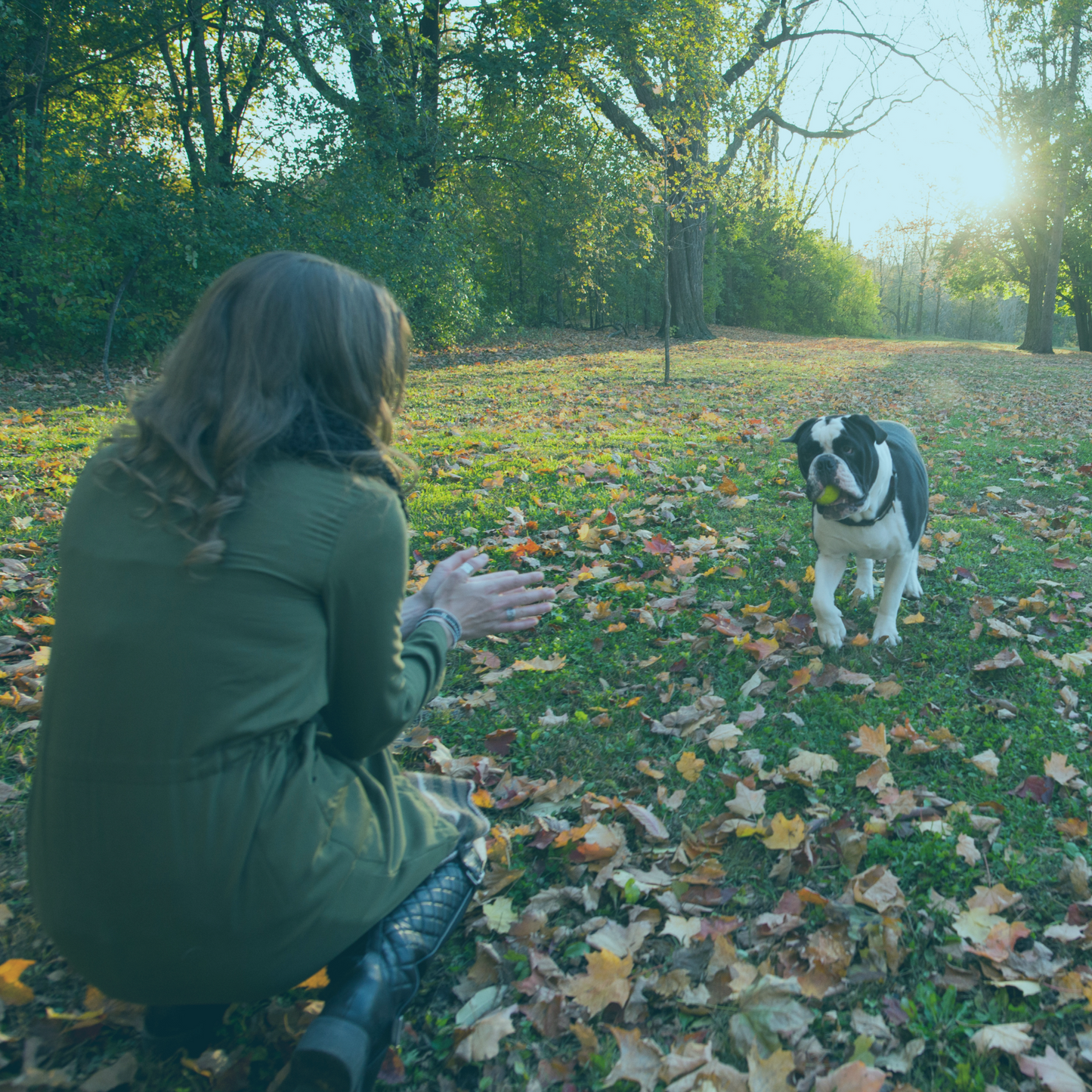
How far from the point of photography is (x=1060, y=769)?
10.1ft

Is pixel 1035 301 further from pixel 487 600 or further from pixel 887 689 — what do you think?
pixel 487 600

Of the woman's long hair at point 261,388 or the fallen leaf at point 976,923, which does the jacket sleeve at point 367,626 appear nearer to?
the woman's long hair at point 261,388

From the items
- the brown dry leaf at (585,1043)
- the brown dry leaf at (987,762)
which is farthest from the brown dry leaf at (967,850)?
the brown dry leaf at (585,1043)

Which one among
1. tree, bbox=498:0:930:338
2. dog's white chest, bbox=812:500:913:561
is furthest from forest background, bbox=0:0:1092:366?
dog's white chest, bbox=812:500:913:561

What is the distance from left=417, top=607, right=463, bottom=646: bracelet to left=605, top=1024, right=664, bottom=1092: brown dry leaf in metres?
1.19

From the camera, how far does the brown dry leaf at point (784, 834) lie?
273 cm

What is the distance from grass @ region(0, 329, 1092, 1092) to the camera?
2127mm

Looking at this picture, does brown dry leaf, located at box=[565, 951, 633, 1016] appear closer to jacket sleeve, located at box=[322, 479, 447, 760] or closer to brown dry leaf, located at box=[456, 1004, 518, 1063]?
brown dry leaf, located at box=[456, 1004, 518, 1063]

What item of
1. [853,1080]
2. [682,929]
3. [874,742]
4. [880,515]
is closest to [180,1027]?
[682,929]

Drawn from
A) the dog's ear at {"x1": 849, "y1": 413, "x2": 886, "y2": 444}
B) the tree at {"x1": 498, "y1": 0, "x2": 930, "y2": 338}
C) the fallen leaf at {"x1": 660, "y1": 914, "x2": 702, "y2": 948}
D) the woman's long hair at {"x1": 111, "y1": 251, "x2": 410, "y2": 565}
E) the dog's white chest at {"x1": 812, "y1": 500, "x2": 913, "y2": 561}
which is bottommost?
the fallen leaf at {"x1": 660, "y1": 914, "x2": 702, "y2": 948}

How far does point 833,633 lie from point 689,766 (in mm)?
1424

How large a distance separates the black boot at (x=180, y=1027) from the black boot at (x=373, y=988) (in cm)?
31

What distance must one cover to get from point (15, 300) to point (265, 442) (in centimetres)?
1471

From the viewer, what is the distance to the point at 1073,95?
82.0 ft
